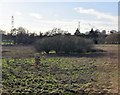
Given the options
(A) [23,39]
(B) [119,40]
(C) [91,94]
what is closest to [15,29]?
(A) [23,39]

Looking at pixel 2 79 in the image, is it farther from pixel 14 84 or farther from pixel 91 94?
pixel 91 94

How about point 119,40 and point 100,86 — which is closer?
point 100,86

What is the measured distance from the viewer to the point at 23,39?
4272 cm

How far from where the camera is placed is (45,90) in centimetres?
1038

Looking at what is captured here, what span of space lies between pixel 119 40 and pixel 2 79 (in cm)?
3237

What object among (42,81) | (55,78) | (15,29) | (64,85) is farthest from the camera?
(15,29)

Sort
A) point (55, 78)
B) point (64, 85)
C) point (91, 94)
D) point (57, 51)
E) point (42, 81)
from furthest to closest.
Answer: point (57, 51) < point (55, 78) < point (42, 81) < point (64, 85) < point (91, 94)

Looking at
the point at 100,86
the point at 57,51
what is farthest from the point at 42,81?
the point at 57,51

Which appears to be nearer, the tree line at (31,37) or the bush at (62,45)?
the bush at (62,45)

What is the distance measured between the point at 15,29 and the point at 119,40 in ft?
61.8

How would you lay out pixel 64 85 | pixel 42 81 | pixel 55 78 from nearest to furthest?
pixel 64 85 < pixel 42 81 < pixel 55 78

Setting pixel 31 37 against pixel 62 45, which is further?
pixel 31 37

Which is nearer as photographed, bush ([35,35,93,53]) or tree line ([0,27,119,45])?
bush ([35,35,93,53])

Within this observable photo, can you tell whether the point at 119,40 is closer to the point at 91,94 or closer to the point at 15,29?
the point at 15,29
